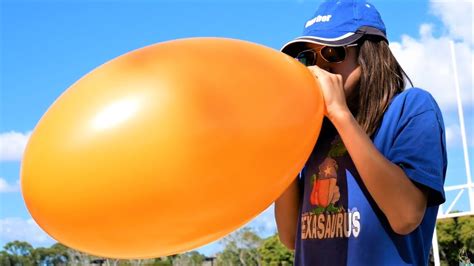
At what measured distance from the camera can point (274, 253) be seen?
37.3 meters

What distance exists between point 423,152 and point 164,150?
684mm

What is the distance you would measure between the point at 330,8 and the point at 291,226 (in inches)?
27.5

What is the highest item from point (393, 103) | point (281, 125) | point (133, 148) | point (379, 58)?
point (379, 58)

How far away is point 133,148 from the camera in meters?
1.38

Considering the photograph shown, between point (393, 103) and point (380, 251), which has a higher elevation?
point (393, 103)

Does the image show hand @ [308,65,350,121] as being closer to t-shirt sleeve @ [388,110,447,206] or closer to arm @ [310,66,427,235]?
arm @ [310,66,427,235]

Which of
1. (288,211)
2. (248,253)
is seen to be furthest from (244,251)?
(288,211)

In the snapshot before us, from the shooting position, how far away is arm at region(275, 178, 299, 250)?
200 centimetres

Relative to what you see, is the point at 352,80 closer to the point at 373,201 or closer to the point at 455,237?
the point at 373,201

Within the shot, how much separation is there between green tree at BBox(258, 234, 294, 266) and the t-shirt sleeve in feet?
110

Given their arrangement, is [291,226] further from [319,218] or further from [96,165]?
[96,165]

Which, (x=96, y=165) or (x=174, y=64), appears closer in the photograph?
(x=96, y=165)

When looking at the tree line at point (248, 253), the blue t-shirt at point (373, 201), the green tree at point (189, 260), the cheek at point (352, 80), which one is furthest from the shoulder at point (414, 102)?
the green tree at point (189, 260)

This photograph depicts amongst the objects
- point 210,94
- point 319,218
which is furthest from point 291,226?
point 210,94
